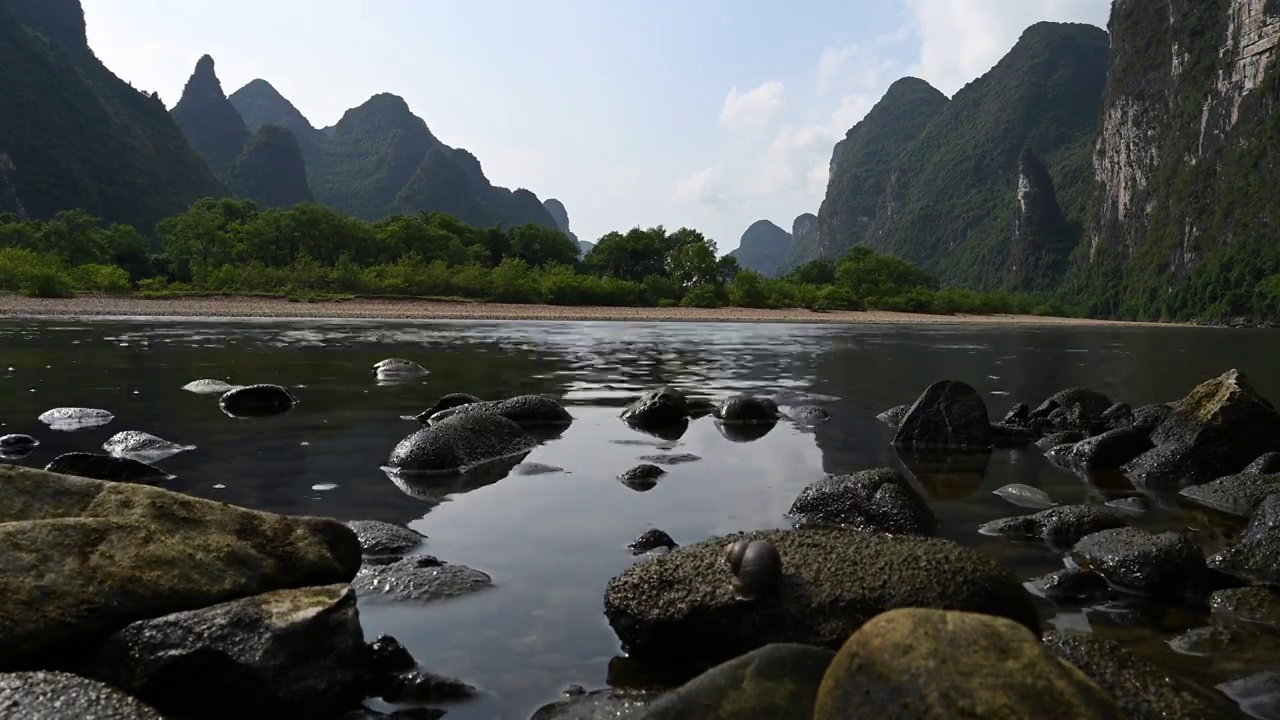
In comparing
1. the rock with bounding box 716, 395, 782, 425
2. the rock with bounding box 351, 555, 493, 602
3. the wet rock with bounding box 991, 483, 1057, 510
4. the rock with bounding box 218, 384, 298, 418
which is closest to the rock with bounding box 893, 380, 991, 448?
the rock with bounding box 716, 395, 782, 425

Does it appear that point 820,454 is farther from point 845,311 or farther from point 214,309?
point 845,311

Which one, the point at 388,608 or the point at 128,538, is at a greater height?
the point at 128,538

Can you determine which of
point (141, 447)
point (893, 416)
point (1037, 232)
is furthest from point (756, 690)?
point (1037, 232)

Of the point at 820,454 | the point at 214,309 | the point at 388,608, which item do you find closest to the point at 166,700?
the point at 388,608

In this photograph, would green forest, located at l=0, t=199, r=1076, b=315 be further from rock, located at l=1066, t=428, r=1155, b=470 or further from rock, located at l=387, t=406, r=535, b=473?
rock, located at l=1066, t=428, r=1155, b=470

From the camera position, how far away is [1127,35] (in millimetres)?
180500

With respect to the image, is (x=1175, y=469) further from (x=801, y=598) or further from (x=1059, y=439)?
(x=801, y=598)

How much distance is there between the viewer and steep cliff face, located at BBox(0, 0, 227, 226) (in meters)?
111

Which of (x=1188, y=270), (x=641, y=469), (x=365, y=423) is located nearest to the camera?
(x=641, y=469)

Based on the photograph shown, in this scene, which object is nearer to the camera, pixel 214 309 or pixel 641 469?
pixel 641 469

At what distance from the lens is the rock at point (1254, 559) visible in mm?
6254

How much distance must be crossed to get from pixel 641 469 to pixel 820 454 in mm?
2905

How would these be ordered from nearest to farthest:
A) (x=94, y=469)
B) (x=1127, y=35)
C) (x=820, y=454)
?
(x=94, y=469)
(x=820, y=454)
(x=1127, y=35)

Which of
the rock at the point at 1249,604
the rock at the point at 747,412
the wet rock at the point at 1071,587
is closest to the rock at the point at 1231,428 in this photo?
the rock at the point at 1249,604
